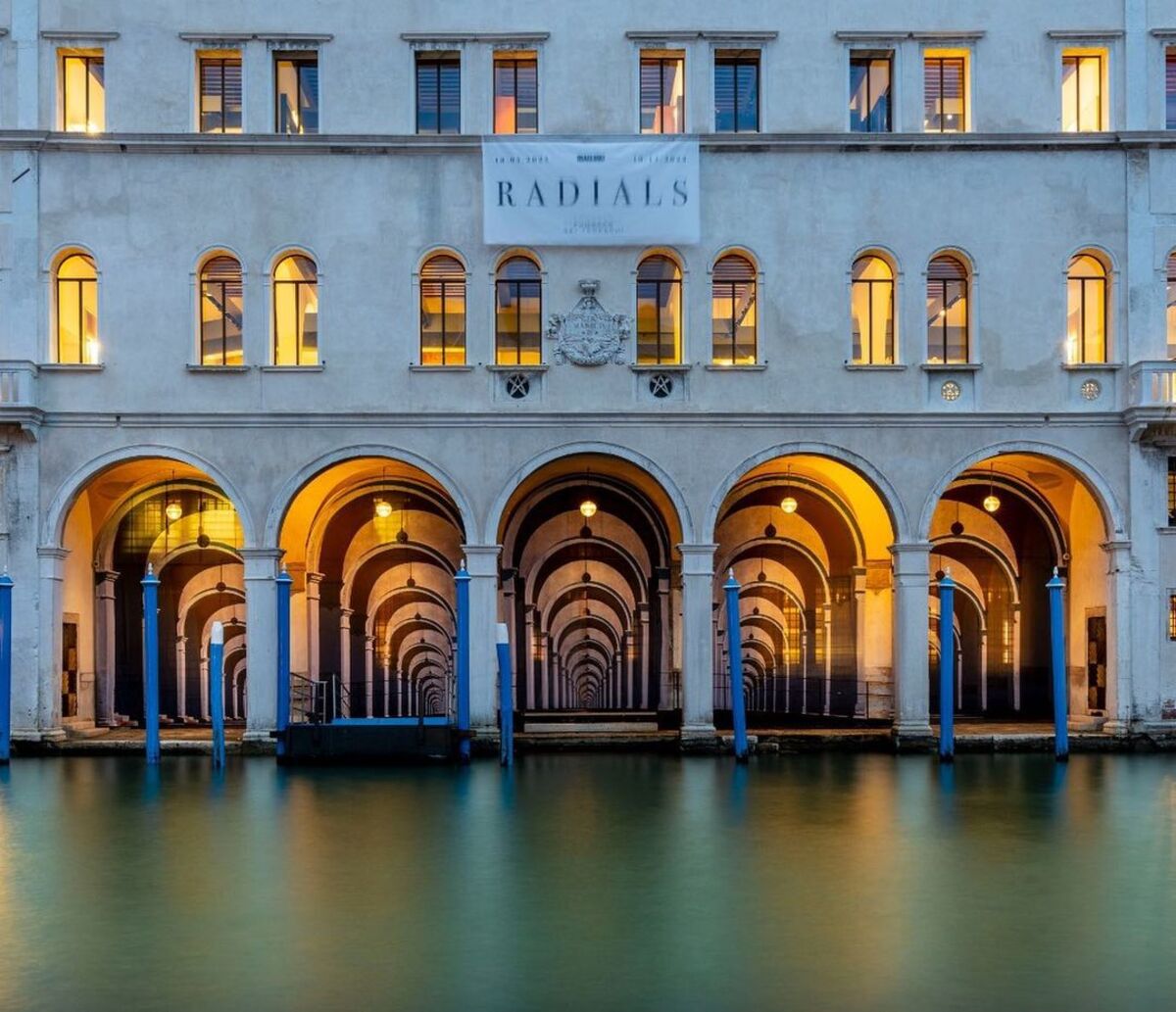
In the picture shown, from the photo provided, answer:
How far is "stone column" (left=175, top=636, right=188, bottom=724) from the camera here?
2972cm

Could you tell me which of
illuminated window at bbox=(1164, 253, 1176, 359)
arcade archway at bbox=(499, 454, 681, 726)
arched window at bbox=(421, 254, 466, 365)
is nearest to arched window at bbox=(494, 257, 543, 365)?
arched window at bbox=(421, 254, 466, 365)

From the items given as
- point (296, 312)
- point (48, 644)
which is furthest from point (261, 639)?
point (296, 312)

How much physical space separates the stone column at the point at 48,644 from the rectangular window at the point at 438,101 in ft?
34.1

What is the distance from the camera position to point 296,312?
76.2 ft

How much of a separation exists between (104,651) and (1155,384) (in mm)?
21282

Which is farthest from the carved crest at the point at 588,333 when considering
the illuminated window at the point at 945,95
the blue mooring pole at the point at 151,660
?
the blue mooring pole at the point at 151,660

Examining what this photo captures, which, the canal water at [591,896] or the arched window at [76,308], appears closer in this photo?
the canal water at [591,896]

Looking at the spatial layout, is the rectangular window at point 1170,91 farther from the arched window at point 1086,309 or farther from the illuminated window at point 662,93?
the illuminated window at point 662,93

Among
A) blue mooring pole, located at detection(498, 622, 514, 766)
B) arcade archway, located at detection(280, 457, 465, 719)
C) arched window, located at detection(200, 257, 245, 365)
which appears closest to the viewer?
blue mooring pole, located at detection(498, 622, 514, 766)

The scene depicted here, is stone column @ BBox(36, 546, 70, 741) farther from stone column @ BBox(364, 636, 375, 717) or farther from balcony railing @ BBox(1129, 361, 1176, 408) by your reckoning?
balcony railing @ BBox(1129, 361, 1176, 408)

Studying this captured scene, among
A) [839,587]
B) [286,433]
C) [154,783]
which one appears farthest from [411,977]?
[839,587]

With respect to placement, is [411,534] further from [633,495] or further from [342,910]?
[342,910]

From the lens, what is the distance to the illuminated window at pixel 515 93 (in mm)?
23297

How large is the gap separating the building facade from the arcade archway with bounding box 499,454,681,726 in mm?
2543
